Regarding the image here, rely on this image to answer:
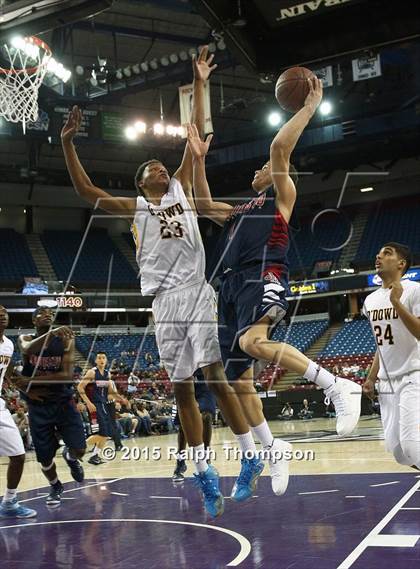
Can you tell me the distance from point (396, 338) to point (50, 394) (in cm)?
364

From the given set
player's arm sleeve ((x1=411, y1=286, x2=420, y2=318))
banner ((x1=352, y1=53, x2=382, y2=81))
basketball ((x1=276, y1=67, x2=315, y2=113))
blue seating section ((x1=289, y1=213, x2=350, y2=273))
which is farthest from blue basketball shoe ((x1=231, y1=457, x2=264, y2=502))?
blue seating section ((x1=289, y1=213, x2=350, y2=273))

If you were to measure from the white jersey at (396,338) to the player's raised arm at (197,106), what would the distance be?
178 cm

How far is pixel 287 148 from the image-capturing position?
164 inches

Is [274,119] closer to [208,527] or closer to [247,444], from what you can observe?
[208,527]

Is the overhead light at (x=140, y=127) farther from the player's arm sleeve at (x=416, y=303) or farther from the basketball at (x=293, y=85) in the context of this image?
the player's arm sleeve at (x=416, y=303)

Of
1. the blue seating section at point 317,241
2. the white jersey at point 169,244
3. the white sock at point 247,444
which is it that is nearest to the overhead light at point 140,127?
the blue seating section at point 317,241

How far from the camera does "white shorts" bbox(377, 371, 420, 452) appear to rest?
4.55 metres

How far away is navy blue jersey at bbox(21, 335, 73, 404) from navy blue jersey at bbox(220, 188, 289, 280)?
9.77ft

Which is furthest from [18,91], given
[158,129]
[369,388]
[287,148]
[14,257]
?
[14,257]

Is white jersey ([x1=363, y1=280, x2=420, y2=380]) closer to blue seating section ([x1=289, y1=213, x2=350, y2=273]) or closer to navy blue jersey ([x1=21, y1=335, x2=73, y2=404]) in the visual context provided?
navy blue jersey ([x1=21, y1=335, x2=73, y2=404])

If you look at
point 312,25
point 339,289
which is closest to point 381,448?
point 312,25

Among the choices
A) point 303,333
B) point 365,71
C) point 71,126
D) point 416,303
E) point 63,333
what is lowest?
point 303,333

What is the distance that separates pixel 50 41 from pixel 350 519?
19.4 metres

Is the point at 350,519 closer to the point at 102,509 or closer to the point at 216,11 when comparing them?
the point at 102,509
